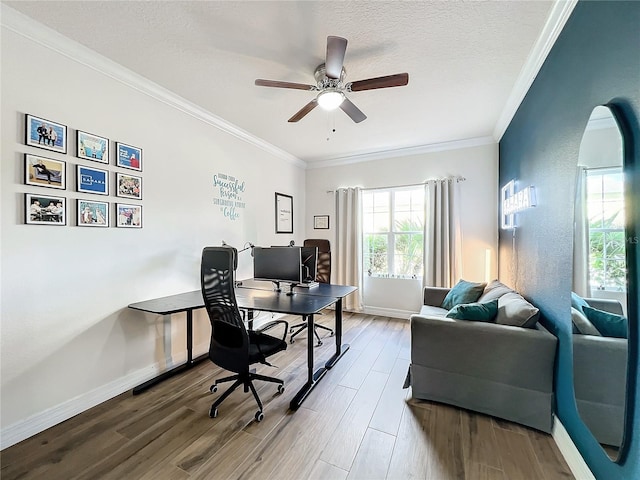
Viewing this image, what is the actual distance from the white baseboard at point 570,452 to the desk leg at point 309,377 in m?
A: 1.75

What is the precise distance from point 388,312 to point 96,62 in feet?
15.4

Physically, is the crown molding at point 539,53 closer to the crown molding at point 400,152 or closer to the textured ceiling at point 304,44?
the textured ceiling at point 304,44

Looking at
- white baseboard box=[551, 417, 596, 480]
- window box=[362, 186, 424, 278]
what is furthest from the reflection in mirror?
window box=[362, 186, 424, 278]

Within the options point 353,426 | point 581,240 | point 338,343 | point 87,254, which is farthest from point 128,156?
point 581,240

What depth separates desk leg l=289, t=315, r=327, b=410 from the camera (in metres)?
2.14

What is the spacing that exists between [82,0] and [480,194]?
4.54m

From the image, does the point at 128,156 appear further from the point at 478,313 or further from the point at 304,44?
the point at 478,313

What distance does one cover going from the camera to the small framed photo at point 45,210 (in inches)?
70.2

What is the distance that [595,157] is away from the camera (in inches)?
53.2

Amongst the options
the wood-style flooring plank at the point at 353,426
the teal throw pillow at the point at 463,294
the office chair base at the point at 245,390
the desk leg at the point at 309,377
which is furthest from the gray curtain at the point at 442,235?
the office chair base at the point at 245,390

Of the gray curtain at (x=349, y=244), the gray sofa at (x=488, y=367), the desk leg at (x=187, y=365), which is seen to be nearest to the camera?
the gray sofa at (x=488, y=367)

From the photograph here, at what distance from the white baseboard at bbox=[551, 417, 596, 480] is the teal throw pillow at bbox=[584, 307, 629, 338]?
0.79 metres

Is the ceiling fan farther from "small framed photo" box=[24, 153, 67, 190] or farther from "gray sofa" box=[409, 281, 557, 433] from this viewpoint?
"gray sofa" box=[409, 281, 557, 433]

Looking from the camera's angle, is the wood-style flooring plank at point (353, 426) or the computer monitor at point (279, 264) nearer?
the wood-style flooring plank at point (353, 426)
